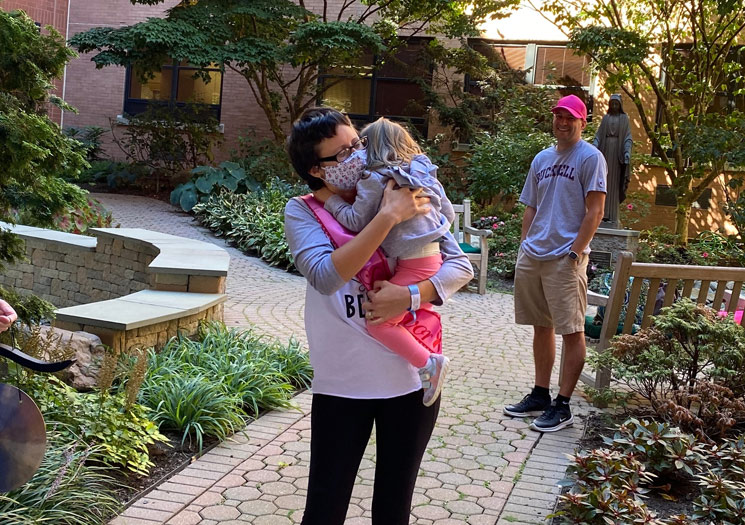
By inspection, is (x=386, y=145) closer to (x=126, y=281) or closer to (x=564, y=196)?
(x=564, y=196)

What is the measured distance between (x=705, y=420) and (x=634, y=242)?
26.0 feet

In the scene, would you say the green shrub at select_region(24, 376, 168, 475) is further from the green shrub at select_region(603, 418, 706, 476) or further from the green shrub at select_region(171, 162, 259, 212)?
the green shrub at select_region(171, 162, 259, 212)

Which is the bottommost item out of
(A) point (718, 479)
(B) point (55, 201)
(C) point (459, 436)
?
(C) point (459, 436)

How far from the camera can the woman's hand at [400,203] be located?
2.40 meters

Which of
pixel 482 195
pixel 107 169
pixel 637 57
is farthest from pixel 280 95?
pixel 637 57

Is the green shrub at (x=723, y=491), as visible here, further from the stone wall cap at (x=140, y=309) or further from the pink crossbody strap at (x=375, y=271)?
the stone wall cap at (x=140, y=309)

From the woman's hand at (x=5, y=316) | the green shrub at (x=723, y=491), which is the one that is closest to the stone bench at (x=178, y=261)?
the green shrub at (x=723, y=491)

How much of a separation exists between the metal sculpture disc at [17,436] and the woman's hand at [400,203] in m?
1.10

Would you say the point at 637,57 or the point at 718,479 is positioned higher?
the point at 637,57

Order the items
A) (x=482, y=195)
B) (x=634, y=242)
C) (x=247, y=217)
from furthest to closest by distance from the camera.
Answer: (x=482, y=195), (x=247, y=217), (x=634, y=242)

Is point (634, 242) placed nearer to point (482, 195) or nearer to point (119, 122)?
point (482, 195)

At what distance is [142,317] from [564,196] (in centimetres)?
283

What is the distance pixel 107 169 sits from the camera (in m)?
20.3

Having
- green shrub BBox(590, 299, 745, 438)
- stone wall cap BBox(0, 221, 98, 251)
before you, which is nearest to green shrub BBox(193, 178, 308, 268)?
stone wall cap BBox(0, 221, 98, 251)
